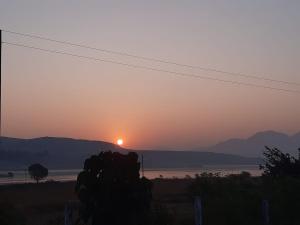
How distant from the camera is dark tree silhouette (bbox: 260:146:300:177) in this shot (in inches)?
1679

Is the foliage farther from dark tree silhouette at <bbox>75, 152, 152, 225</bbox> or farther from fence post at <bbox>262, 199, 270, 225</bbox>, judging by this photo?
dark tree silhouette at <bbox>75, 152, 152, 225</bbox>

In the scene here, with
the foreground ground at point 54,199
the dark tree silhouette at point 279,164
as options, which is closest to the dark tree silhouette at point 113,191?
the foreground ground at point 54,199

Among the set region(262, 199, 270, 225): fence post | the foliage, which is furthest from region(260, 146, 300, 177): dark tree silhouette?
region(262, 199, 270, 225): fence post

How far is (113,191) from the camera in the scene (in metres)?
17.5

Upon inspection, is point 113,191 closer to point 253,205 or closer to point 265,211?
point 265,211

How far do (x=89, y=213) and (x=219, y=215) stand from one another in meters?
8.05

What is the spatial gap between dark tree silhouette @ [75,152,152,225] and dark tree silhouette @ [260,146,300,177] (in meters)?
25.3

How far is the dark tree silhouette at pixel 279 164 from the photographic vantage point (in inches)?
1679

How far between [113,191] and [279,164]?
2852cm

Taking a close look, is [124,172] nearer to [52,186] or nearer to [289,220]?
[289,220]

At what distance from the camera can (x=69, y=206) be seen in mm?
19547

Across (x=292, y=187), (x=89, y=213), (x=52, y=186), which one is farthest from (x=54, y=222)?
(x=52, y=186)

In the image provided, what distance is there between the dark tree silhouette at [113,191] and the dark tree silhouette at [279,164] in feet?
83.1

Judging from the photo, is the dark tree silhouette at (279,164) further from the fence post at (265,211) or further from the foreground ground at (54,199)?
the fence post at (265,211)
